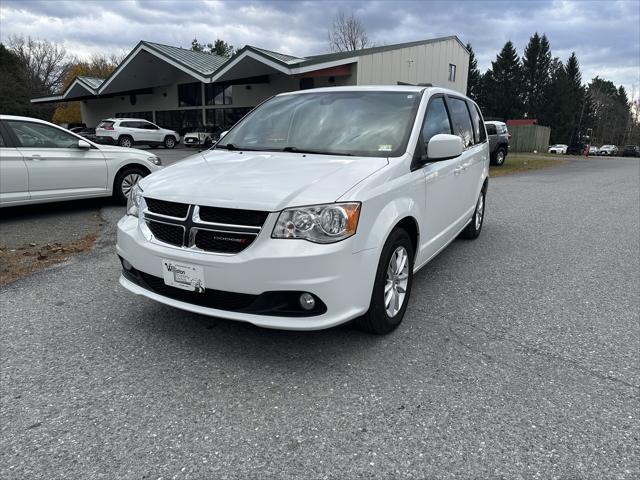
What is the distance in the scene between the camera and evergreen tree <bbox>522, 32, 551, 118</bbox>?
74750 millimetres

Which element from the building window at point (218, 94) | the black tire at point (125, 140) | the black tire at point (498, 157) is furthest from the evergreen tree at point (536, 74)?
the black tire at point (125, 140)

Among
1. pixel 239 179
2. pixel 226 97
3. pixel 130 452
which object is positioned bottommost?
pixel 130 452

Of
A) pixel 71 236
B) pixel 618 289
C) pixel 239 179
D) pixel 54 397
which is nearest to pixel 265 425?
pixel 54 397

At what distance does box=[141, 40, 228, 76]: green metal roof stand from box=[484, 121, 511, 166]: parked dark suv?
1446cm

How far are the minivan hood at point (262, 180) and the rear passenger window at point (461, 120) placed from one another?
1857 mm

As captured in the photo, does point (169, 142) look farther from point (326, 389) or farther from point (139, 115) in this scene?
point (326, 389)

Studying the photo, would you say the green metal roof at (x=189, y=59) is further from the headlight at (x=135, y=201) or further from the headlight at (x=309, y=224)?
the headlight at (x=309, y=224)

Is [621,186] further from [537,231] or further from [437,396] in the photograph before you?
[437,396]

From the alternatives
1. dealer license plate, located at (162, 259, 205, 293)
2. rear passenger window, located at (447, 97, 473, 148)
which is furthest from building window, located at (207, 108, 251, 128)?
dealer license plate, located at (162, 259, 205, 293)

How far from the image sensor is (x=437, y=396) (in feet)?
8.82

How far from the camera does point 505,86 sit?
232 ft

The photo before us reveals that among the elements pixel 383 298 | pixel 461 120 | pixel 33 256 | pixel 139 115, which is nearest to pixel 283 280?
pixel 383 298

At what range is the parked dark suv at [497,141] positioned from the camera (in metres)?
19.3

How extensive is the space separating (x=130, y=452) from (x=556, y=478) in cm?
192
